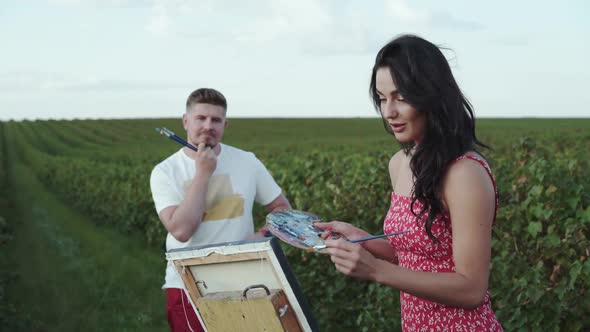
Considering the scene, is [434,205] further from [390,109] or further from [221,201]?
[221,201]

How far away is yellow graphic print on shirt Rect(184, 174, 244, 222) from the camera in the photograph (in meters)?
3.75

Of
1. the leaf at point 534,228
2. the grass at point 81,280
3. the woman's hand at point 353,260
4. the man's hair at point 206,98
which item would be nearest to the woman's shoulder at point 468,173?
the woman's hand at point 353,260

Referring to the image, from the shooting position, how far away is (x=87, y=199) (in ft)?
65.7

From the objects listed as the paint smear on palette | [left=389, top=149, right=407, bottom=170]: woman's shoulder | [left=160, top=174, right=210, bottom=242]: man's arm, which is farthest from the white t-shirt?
[left=389, top=149, right=407, bottom=170]: woman's shoulder

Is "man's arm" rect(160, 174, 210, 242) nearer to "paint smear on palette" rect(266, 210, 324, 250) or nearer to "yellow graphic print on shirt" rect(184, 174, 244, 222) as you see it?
"yellow graphic print on shirt" rect(184, 174, 244, 222)

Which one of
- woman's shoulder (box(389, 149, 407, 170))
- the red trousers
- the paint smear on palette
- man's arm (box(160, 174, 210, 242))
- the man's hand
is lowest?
the red trousers

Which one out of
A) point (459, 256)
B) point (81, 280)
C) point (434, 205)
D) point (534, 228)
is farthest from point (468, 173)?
point (81, 280)

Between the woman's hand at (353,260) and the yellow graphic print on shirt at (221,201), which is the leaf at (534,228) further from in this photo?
the woman's hand at (353,260)

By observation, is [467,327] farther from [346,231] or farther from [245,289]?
[245,289]

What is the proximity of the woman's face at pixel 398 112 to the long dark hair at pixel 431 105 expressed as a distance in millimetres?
18

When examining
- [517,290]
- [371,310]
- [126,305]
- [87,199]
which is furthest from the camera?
[87,199]

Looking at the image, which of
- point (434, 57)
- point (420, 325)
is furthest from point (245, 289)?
point (434, 57)

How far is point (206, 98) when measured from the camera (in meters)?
3.81

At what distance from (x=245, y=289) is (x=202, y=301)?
21 cm
